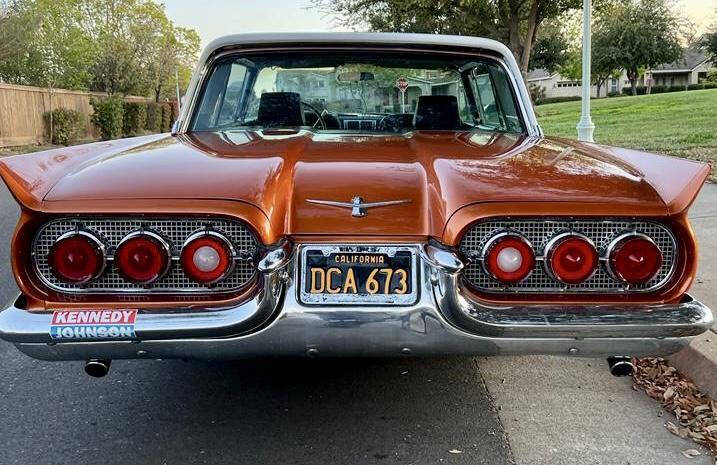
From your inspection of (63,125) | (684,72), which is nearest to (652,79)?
(684,72)

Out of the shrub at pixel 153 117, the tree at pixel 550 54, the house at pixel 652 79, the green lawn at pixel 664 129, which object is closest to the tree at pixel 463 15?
the green lawn at pixel 664 129

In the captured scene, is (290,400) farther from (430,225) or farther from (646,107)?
(646,107)

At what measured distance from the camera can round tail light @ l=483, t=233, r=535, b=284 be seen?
2229 mm

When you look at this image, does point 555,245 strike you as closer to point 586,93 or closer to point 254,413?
point 254,413

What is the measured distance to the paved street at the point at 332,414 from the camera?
2.70 metres

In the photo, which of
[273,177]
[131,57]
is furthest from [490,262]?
[131,57]

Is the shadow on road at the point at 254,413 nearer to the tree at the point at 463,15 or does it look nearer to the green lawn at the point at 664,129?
the green lawn at the point at 664,129

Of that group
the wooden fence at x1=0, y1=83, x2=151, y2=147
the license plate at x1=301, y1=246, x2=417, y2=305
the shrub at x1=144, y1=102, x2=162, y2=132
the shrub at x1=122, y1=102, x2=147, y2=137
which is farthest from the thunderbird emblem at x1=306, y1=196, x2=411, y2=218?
the shrub at x1=144, y1=102, x2=162, y2=132

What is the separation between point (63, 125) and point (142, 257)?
22039 millimetres

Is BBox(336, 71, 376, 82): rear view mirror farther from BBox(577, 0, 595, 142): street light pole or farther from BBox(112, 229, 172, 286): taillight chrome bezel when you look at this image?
BBox(577, 0, 595, 142): street light pole

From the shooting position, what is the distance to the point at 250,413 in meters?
3.04

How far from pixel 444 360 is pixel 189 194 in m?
1.98

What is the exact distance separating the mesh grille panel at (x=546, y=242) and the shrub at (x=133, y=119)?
27342 millimetres

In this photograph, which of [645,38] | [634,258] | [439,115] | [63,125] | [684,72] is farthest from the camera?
[684,72]
